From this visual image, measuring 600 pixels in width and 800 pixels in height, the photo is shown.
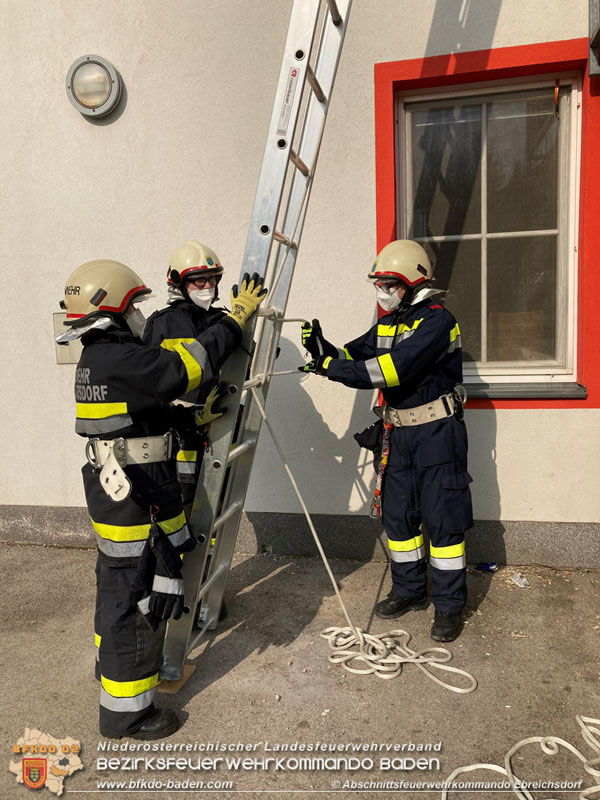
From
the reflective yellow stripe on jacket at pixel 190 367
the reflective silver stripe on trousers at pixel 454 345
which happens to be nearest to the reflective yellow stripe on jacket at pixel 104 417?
the reflective yellow stripe on jacket at pixel 190 367

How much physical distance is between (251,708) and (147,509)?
1.01 m

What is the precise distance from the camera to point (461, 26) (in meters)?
3.66

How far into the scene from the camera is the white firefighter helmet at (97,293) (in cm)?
242

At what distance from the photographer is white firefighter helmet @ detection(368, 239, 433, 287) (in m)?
3.26

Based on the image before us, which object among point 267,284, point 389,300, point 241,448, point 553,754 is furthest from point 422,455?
point 553,754

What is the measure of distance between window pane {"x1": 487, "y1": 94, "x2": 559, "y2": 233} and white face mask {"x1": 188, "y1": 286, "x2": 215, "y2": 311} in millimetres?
2008

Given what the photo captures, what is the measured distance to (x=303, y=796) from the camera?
85.5 inches

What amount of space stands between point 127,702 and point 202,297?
1.91 meters

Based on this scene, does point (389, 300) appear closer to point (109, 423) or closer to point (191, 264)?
point (191, 264)

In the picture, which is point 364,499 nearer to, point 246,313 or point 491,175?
point 246,313

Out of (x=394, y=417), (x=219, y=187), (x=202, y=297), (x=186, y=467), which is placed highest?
(x=219, y=187)

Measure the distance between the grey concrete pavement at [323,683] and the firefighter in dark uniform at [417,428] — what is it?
275mm

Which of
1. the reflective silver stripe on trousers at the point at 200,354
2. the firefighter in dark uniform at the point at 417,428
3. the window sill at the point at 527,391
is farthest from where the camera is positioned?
the window sill at the point at 527,391

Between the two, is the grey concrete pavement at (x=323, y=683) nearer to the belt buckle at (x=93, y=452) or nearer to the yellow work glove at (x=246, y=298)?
the belt buckle at (x=93, y=452)
